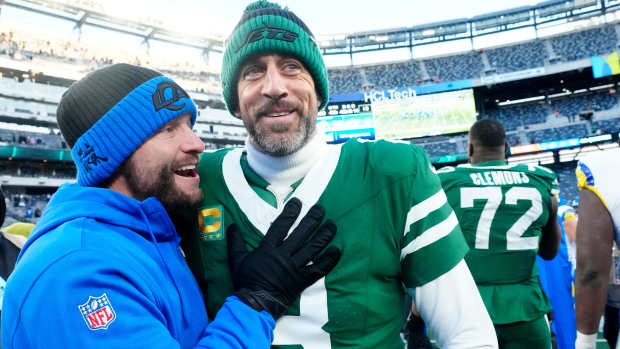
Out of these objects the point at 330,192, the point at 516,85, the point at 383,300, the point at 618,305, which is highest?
the point at 516,85

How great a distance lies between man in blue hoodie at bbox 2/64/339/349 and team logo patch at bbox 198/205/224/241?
2.9 inches

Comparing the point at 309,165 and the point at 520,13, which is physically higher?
the point at 520,13

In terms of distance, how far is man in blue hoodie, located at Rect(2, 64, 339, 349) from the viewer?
40.5 inches

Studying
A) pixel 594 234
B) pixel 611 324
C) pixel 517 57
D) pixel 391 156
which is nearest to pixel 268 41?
pixel 391 156

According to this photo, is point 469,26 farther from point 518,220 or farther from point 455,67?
point 518,220

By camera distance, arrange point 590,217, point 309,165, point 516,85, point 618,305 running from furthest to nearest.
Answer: point 516,85, point 618,305, point 590,217, point 309,165

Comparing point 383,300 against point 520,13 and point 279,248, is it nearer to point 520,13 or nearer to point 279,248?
point 279,248

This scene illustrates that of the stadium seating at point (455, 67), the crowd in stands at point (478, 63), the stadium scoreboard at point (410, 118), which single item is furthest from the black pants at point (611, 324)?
the stadium seating at point (455, 67)

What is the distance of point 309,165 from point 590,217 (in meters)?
1.34

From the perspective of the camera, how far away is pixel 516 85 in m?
29.2

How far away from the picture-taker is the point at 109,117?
1.48 m

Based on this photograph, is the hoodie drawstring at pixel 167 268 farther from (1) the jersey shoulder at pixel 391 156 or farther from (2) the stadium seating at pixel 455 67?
(2) the stadium seating at pixel 455 67

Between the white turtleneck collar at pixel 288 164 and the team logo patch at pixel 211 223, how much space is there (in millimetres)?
221

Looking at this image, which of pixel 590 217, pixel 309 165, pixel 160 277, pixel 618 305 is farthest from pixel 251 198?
pixel 618 305
